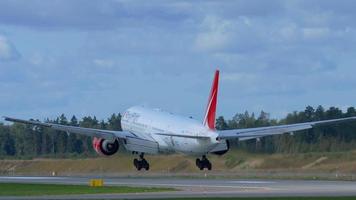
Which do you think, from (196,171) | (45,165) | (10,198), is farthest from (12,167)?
(10,198)

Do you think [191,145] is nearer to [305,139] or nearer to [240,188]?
[240,188]

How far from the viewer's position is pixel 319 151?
4956 inches

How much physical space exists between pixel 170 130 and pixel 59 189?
21698 mm

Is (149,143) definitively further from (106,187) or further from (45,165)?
(45,165)

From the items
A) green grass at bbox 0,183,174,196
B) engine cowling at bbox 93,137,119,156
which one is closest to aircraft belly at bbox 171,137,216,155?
engine cowling at bbox 93,137,119,156

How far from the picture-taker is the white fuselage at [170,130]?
9794 centimetres

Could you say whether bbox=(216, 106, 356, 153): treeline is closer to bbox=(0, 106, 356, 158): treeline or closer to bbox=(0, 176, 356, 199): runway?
bbox=(0, 106, 356, 158): treeline

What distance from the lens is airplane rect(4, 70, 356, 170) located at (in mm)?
98125

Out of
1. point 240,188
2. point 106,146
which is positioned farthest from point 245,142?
point 240,188

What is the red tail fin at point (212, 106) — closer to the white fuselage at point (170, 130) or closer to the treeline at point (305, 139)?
the white fuselage at point (170, 130)

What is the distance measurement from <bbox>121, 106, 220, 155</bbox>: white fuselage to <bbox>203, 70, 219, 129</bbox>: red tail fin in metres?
0.56

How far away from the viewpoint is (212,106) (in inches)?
3880

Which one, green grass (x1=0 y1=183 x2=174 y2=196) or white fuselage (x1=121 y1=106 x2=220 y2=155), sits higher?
white fuselage (x1=121 y1=106 x2=220 y2=155)

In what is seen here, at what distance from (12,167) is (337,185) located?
67.4 meters
